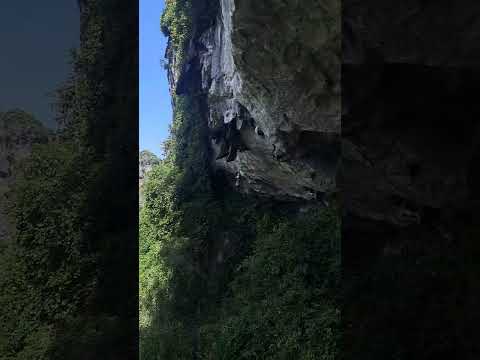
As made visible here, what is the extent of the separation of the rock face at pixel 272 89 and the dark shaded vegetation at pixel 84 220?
93 centimetres

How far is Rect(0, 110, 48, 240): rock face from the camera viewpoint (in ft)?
6.60

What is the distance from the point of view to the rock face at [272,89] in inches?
109

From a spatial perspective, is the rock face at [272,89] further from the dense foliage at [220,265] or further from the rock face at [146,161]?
the rock face at [146,161]

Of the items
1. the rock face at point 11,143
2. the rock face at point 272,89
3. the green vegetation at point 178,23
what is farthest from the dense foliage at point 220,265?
the rock face at point 11,143

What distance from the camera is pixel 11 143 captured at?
6.68ft

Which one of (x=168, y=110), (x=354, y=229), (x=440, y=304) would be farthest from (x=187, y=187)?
(x=440, y=304)

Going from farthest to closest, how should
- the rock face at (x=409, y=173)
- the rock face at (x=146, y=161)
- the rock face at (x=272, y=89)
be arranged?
1. the rock face at (x=146, y=161)
2. the rock face at (x=272, y=89)
3. the rock face at (x=409, y=173)

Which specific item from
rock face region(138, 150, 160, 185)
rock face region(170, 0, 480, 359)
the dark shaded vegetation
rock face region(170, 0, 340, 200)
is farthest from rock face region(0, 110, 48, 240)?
rock face region(170, 0, 480, 359)

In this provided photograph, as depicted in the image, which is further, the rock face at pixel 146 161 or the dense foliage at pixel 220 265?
the rock face at pixel 146 161

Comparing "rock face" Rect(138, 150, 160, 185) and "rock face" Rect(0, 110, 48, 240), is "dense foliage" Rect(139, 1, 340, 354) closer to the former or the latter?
"rock face" Rect(138, 150, 160, 185)

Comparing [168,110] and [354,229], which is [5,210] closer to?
[168,110]

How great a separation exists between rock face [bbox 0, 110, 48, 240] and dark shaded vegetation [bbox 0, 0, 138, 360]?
5 cm

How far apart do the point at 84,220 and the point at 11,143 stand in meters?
0.54

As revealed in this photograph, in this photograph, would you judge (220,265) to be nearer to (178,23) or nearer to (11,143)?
(11,143)
